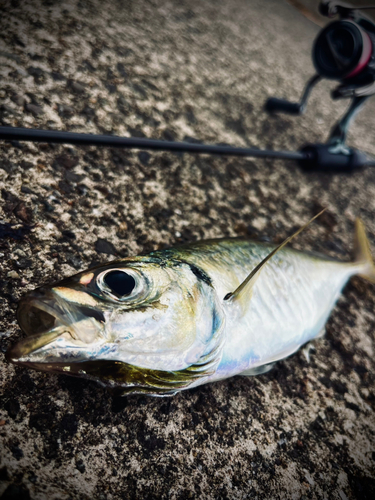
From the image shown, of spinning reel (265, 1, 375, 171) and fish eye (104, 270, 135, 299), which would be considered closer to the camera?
fish eye (104, 270, 135, 299)

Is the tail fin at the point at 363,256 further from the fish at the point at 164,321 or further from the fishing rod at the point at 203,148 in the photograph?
the fish at the point at 164,321

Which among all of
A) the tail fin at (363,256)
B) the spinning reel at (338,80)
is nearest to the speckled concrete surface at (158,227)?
the tail fin at (363,256)

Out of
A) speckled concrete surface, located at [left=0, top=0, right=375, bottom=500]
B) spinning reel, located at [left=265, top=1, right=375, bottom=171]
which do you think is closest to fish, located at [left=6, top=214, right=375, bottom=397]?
speckled concrete surface, located at [left=0, top=0, right=375, bottom=500]

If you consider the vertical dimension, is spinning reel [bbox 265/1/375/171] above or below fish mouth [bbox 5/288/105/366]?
above

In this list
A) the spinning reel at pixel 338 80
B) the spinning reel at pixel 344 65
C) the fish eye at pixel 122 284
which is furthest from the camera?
the spinning reel at pixel 344 65

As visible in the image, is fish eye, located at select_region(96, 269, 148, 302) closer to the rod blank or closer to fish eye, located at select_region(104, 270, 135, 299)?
fish eye, located at select_region(104, 270, 135, 299)

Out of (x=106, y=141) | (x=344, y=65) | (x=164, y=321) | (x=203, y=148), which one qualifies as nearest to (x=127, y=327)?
(x=164, y=321)
